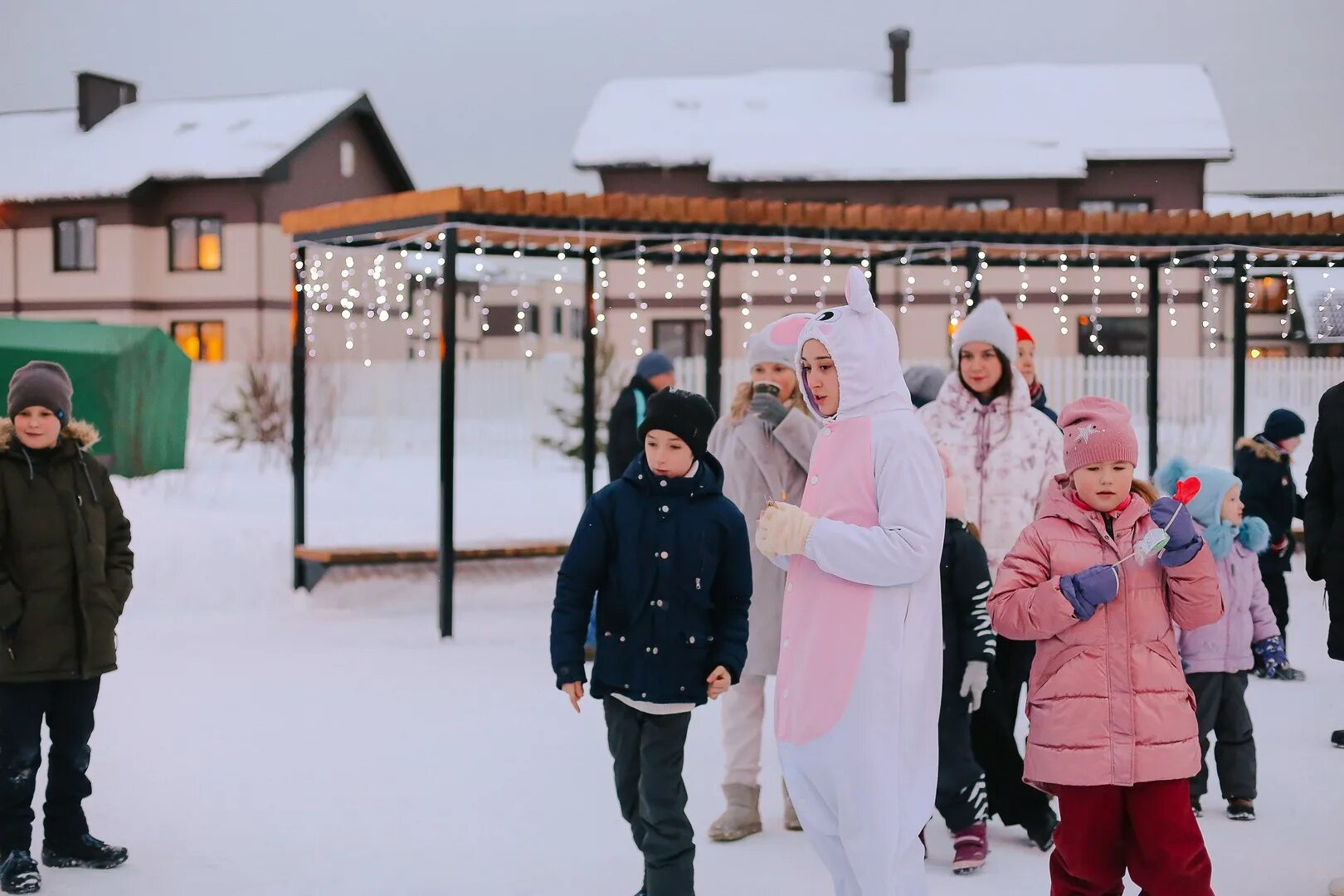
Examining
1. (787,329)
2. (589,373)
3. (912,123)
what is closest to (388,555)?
(589,373)

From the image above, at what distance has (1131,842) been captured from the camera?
3.87 m

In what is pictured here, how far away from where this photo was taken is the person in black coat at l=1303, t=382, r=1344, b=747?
4.87 metres

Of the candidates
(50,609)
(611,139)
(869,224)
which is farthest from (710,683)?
(611,139)

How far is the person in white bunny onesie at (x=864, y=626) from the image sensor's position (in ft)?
11.6

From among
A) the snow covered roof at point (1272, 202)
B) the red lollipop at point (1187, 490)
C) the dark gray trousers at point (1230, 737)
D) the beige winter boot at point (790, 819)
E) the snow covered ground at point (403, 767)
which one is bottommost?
the snow covered ground at point (403, 767)

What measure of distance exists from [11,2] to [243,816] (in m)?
26.5

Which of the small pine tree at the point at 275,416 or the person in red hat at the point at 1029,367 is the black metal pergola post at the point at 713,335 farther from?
the small pine tree at the point at 275,416

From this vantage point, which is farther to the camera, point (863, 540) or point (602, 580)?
point (602, 580)

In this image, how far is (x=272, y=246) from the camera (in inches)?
1241

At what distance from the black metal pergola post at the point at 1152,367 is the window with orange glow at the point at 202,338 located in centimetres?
2365

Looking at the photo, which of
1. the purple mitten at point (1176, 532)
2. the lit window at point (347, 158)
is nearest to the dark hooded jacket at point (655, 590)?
the purple mitten at point (1176, 532)

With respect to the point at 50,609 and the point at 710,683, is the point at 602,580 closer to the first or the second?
the point at 710,683

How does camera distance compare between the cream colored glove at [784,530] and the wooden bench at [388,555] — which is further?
the wooden bench at [388,555]

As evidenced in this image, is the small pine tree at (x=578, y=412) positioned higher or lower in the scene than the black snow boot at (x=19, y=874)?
higher
